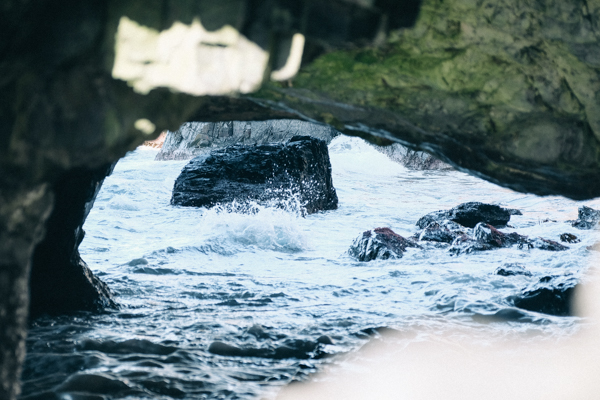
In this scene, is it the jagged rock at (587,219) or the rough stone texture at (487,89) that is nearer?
the rough stone texture at (487,89)

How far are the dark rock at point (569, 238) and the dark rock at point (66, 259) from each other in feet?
22.1

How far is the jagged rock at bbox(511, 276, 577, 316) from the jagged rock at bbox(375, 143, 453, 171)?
1693cm

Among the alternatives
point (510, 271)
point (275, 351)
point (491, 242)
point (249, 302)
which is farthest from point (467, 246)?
point (275, 351)

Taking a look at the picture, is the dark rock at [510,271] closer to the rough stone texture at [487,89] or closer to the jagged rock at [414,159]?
the rough stone texture at [487,89]

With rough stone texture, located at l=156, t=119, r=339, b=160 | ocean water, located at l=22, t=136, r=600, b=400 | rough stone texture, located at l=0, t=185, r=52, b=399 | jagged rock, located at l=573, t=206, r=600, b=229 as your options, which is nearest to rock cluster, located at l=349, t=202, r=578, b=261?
ocean water, located at l=22, t=136, r=600, b=400

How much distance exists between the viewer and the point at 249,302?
4.54 meters

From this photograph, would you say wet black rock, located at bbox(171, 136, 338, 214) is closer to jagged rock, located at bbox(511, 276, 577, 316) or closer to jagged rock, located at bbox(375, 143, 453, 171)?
jagged rock, located at bbox(511, 276, 577, 316)

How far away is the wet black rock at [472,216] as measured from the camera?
31.2ft

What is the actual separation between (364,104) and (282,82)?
0.48m

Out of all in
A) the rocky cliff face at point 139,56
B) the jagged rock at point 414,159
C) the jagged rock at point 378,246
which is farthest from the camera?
the jagged rock at point 414,159

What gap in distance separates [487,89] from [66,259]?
3.20m

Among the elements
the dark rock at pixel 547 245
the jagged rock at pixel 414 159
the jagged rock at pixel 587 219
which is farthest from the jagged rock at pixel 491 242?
the jagged rock at pixel 414 159

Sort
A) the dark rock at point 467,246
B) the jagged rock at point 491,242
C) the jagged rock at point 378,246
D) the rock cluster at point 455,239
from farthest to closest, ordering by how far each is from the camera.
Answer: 1. the jagged rock at point 491,242
2. the dark rock at point 467,246
3. the rock cluster at point 455,239
4. the jagged rock at point 378,246

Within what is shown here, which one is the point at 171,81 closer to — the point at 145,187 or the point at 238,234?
the point at 238,234
